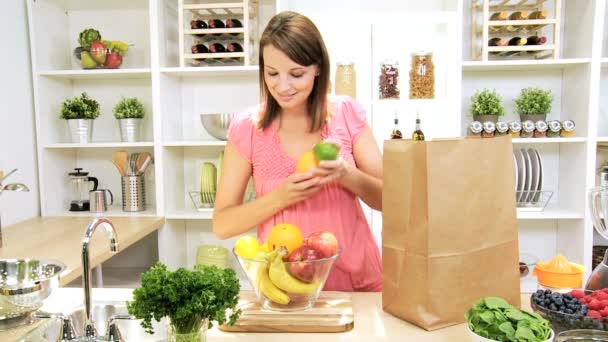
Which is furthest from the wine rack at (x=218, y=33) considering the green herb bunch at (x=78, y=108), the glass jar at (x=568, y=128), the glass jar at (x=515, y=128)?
the glass jar at (x=568, y=128)

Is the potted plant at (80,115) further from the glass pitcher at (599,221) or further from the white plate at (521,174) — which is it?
the glass pitcher at (599,221)

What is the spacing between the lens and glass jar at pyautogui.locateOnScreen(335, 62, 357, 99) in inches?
95.7

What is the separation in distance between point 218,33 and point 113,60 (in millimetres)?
580

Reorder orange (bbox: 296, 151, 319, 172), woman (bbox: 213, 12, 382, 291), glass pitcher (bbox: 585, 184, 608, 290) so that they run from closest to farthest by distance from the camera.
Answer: glass pitcher (bbox: 585, 184, 608, 290)
orange (bbox: 296, 151, 319, 172)
woman (bbox: 213, 12, 382, 291)

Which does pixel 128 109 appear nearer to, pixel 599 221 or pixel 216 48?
pixel 216 48

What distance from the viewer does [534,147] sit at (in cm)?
275

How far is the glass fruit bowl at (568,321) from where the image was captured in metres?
0.84

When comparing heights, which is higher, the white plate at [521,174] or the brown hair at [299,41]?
the brown hair at [299,41]

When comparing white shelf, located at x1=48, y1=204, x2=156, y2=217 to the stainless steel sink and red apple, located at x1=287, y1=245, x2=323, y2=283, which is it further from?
red apple, located at x1=287, y1=245, x2=323, y2=283

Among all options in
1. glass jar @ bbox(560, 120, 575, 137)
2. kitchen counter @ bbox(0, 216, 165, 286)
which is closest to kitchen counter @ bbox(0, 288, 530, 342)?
kitchen counter @ bbox(0, 216, 165, 286)

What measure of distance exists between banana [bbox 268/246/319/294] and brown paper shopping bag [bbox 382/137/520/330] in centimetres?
17

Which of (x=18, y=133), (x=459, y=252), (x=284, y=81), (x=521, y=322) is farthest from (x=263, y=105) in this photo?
(x=18, y=133)

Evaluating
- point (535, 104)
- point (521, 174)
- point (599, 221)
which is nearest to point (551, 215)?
point (521, 174)

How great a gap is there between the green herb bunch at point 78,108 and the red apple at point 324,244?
80.2 inches
